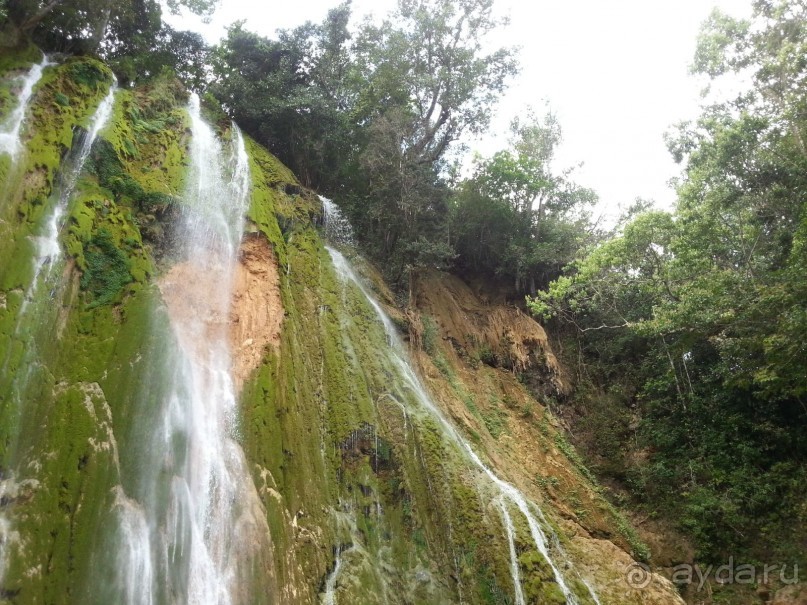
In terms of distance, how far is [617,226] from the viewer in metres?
20.7

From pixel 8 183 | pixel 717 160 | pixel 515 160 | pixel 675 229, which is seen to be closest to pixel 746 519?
pixel 675 229

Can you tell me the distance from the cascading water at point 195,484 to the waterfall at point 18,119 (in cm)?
293

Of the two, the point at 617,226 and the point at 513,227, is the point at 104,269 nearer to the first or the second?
the point at 513,227

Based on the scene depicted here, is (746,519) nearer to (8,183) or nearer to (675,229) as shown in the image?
(675,229)

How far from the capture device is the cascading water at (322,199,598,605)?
8969 mm

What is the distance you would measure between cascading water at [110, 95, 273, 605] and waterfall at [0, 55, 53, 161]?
2925 millimetres

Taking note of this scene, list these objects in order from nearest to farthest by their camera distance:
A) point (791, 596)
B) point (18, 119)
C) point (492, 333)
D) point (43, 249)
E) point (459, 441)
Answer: point (43, 249) → point (18, 119) → point (791, 596) → point (459, 441) → point (492, 333)

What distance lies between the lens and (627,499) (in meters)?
13.3

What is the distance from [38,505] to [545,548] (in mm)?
7879

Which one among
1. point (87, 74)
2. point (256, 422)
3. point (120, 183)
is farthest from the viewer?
point (87, 74)

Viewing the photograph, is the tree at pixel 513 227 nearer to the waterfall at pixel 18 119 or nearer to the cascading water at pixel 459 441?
the cascading water at pixel 459 441

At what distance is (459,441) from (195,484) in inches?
216

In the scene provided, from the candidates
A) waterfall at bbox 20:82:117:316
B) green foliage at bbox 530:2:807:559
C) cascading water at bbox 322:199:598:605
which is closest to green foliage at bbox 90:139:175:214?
waterfall at bbox 20:82:117:316

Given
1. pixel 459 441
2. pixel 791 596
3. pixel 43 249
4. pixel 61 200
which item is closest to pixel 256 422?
pixel 43 249
